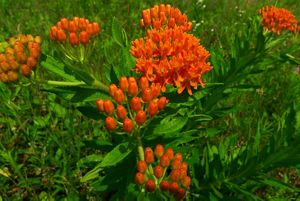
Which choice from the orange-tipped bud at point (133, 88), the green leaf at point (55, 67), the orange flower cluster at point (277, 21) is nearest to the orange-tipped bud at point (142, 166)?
the orange-tipped bud at point (133, 88)

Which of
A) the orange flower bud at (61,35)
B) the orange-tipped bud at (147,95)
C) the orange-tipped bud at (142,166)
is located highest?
the orange flower bud at (61,35)

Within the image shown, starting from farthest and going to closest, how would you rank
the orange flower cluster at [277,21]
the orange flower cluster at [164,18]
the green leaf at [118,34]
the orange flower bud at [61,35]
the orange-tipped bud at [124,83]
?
the orange flower cluster at [277,21], the orange flower cluster at [164,18], the green leaf at [118,34], the orange flower bud at [61,35], the orange-tipped bud at [124,83]

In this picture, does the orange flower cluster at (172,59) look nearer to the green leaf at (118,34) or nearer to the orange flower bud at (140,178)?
the green leaf at (118,34)

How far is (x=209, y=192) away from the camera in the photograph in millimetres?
2234

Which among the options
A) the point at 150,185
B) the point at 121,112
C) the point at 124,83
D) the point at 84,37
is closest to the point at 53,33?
the point at 84,37

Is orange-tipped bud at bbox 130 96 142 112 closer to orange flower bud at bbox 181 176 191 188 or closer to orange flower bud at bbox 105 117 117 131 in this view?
orange flower bud at bbox 105 117 117 131

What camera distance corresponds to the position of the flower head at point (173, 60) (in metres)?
1.85

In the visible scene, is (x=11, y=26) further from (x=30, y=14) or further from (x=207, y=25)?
(x=207, y=25)

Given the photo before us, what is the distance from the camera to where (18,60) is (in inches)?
74.0

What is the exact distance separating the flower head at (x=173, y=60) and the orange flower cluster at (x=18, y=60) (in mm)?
510

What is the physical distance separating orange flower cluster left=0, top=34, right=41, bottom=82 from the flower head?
510 mm

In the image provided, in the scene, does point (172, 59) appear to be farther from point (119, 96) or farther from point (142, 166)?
point (142, 166)

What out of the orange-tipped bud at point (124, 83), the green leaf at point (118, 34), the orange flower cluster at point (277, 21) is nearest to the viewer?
the orange-tipped bud at point (124, 83)

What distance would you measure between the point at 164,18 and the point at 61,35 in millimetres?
625
